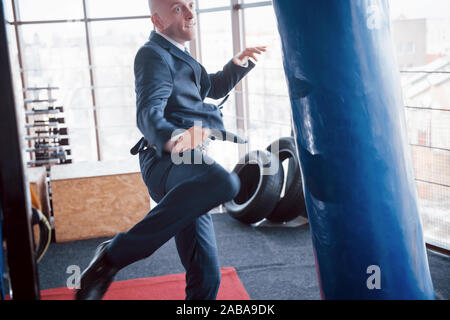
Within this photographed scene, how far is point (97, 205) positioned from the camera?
362 centimetres

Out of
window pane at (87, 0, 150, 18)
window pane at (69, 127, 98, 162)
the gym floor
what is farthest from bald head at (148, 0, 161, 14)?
window pane at (69, 127, 98, 162)

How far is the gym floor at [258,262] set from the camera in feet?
9.30

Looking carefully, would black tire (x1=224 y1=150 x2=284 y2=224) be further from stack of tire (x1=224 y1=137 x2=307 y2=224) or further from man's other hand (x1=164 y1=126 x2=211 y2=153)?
man's other hand (x1=164 y1=126 x2=211 y2=153)

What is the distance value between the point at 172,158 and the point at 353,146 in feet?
1.60

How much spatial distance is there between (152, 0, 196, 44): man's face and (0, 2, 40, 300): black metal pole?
0.37m

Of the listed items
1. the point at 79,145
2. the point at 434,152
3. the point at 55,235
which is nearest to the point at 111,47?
the point at 79,145

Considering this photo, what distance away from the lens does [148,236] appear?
3.62 ft

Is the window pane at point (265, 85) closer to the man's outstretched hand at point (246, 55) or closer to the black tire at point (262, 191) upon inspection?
the man's outstretched hand at point (246, 55)

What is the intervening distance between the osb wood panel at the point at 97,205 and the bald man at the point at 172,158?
7.51 ft

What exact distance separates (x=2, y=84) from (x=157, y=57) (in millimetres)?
357

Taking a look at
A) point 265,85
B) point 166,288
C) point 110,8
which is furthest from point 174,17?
→ point 110,8

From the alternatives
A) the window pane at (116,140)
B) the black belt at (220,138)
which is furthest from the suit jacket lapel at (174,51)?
the window pane at (116,140)

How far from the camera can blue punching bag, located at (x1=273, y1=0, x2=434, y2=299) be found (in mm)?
1205
